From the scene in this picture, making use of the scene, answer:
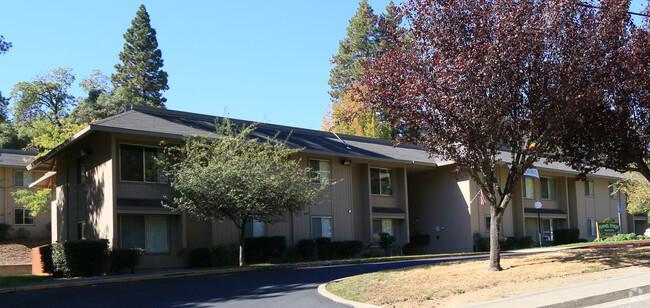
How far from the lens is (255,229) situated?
2731 centimetres

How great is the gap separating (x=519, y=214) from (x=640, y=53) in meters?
23.0

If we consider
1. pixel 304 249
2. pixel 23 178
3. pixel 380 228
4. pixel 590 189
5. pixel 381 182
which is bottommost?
pixel 304 249

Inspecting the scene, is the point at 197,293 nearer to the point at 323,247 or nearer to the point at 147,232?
the point at 147,232

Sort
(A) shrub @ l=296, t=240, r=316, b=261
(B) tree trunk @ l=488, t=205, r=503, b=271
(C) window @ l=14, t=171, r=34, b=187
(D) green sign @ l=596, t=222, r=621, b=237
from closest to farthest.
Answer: (B) tree trunk @ l=488, t=205, r=503, b=271, (A) shrub @ l=296, t=240, r=316, b=261, (D) green sign @ l=596, t=222, r=621, b=237, (C) window @ l=14, t=171, r=34, b=187

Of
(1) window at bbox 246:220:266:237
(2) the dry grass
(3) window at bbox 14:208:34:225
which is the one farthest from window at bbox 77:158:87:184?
(3) window at bbox 14:208:34:225

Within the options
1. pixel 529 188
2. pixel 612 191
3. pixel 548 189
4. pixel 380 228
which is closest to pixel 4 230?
pixel 380 228

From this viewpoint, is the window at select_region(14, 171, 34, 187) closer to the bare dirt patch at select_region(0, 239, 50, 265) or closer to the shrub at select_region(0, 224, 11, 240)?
the shrub at select_region(0, 224, 11, 240)

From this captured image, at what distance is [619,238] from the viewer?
111 feet

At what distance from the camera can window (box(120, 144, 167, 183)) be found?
77.9 ft

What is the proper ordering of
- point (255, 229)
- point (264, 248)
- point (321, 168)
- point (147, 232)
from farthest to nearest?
point (321, 168), point (255, 229), point (264, 248), point (147, 232)

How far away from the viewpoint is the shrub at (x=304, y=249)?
92.3 feet

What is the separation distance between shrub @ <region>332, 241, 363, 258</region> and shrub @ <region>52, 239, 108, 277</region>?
1119 cm

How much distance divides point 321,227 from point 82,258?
38.8 feet

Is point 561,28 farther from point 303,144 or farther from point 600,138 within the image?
point 303,144
